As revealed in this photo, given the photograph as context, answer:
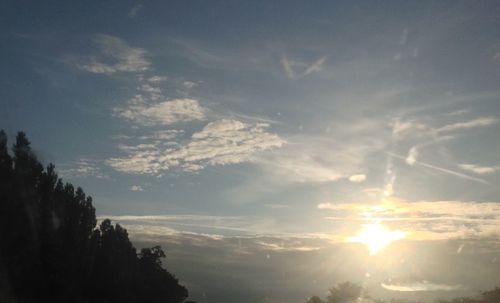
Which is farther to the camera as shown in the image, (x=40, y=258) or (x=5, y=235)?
(x=40, y=258)

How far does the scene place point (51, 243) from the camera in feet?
196

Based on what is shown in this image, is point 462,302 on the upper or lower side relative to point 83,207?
lower

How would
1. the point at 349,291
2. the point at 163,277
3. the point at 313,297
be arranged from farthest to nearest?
1. the point at 163,277
2. the point at 349,291
3. the point at 313,297

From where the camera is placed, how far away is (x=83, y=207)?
7119cm

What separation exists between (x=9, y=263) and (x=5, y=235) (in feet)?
10.2

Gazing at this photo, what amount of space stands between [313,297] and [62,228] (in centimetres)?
3696

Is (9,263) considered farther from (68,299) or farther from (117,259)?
(117,259)

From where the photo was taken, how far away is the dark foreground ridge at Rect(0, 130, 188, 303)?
181 ft

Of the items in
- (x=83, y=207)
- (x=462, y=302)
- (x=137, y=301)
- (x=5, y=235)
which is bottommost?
(x=137, y=301)

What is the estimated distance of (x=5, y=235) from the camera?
5403 cm

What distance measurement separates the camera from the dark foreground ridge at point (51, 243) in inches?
2167

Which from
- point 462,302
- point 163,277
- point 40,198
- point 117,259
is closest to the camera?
point 462,302

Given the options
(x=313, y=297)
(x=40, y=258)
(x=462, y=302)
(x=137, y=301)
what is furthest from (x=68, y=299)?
(x=462, y=302)

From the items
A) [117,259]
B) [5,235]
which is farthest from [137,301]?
[5,235]
